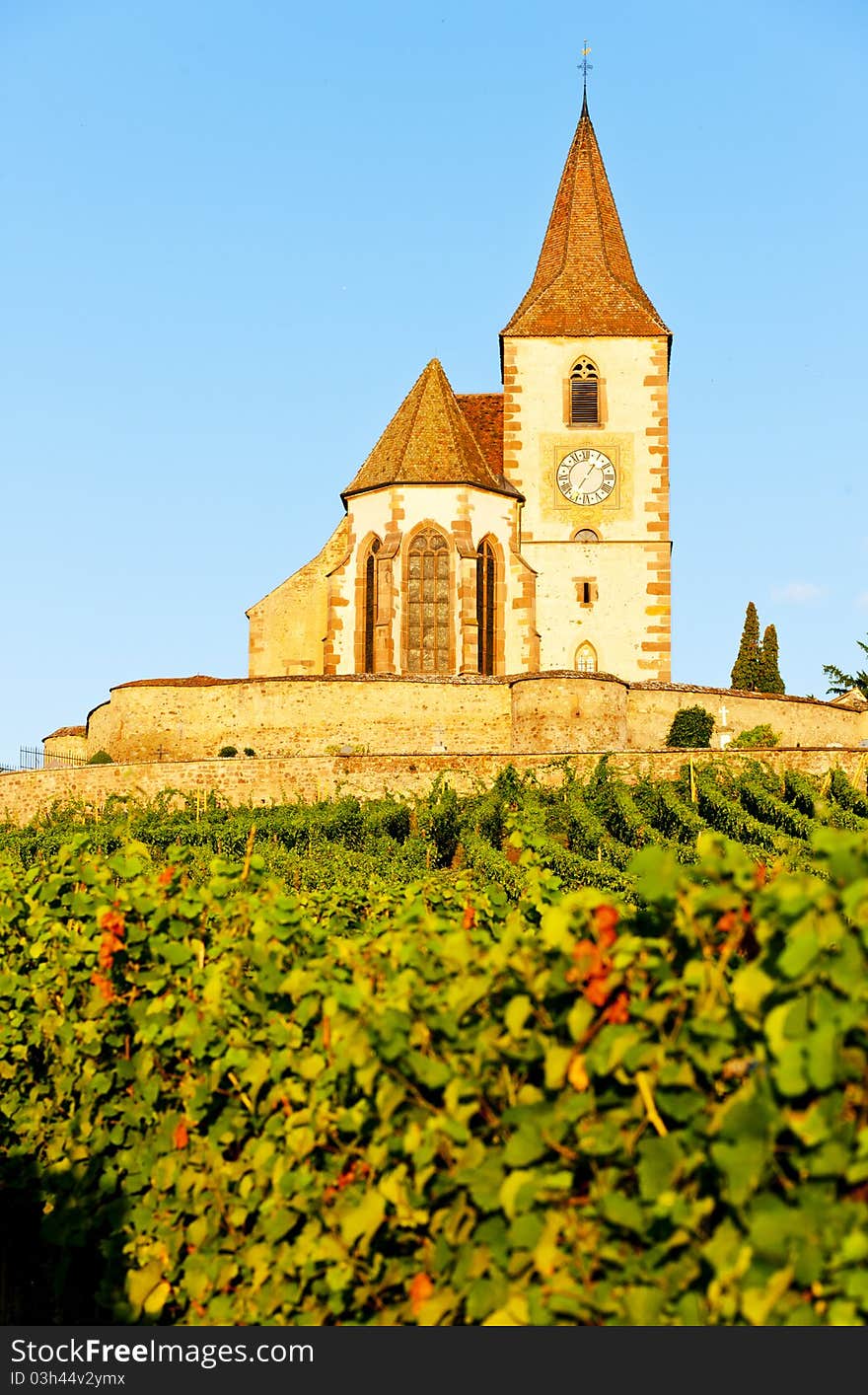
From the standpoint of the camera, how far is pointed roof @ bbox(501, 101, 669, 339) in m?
43.2

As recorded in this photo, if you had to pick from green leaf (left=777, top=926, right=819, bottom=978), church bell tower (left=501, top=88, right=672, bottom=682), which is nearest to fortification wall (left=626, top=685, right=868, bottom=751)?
church bell tower (left=501, top=88, right=672, bottom=682)

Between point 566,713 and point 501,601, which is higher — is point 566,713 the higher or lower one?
the lower one

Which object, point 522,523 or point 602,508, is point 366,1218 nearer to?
point 522,523

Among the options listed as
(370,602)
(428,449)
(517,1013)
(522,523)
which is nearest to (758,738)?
(522,523)

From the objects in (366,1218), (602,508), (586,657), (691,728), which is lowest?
(366,1218)

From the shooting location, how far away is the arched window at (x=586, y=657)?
40.9m

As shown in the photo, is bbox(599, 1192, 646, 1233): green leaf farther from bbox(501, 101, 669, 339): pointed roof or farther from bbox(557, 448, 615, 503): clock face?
bbox(501, 101, 669, 339): pointed roof

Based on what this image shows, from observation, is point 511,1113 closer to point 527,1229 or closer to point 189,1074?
point 527,1229

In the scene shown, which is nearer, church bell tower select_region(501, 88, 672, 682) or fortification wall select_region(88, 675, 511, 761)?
fortification wall select_region(88, 675, 511, 761)

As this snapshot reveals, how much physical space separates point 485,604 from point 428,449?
415 centimetres

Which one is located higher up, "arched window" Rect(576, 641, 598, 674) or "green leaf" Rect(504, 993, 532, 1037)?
"arched window" Rect(576, 641, 598, 674)

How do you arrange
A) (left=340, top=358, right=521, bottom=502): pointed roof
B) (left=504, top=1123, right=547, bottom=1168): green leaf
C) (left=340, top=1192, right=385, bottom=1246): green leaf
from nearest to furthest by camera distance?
1. (left=504, top=1123, right=547, bottom=1168): green leaf
2. (left=340, top=1192, right=385, bottom=1246): green leaf
3. (left=340, top=358, right=521, bottom=502): pointed roof

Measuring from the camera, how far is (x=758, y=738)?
35062 millimetres

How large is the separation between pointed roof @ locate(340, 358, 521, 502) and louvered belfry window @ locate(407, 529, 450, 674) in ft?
5.28
